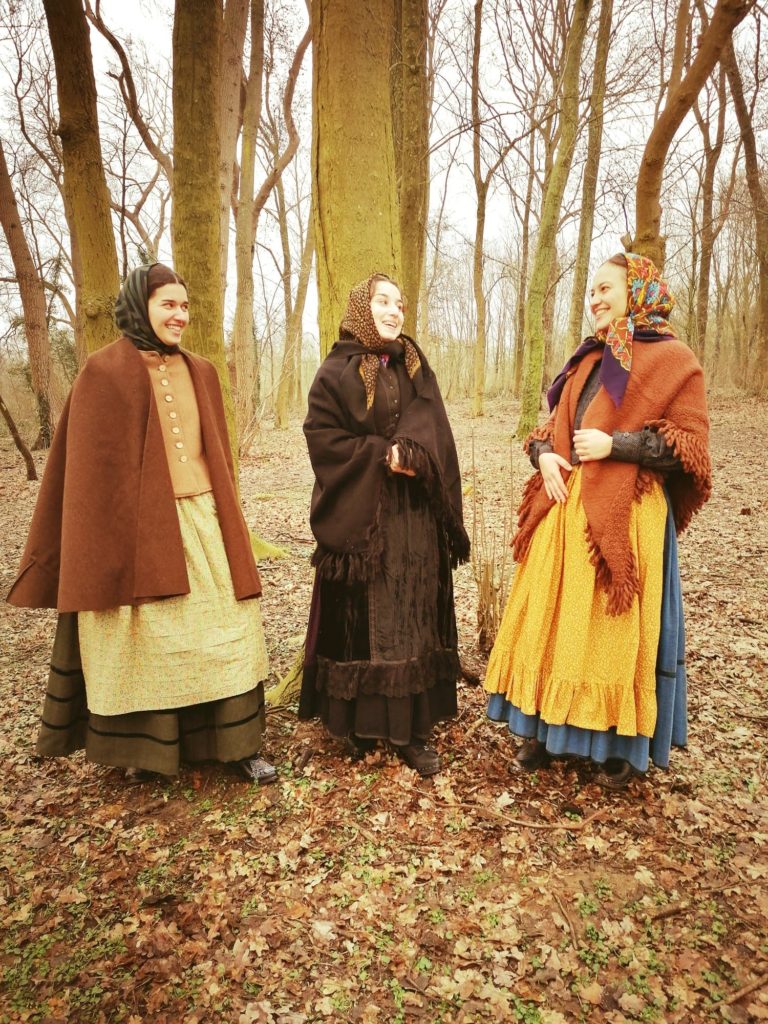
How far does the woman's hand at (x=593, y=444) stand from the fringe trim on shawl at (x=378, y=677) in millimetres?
1155

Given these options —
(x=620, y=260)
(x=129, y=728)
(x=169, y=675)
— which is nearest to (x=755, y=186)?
(x=620, y=260)

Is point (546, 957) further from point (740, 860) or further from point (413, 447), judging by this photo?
point (413, 447)

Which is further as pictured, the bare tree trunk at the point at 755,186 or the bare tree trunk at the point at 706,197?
the bare tree trunk at the point at 706,197

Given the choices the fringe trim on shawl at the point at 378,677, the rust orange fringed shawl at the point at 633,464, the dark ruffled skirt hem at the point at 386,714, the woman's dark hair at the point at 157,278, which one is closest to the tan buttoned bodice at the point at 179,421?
the woman's dark hair at the point at 157,278

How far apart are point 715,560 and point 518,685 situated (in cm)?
358

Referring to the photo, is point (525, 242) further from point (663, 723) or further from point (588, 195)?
point (663, 723)

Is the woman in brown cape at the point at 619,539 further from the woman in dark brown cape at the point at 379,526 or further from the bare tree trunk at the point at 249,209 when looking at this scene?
the bare tree trunk at the point at 249,209

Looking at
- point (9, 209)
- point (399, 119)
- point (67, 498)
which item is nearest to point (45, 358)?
point (9, 209)

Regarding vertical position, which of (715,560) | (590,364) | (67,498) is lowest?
(715,560)

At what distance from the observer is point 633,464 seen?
7.17 ft

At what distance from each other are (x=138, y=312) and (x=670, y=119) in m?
4.94

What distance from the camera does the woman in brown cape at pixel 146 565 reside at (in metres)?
2.22

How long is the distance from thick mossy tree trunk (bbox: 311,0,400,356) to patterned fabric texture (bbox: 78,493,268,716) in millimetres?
1337

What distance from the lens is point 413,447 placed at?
2.37 meters
